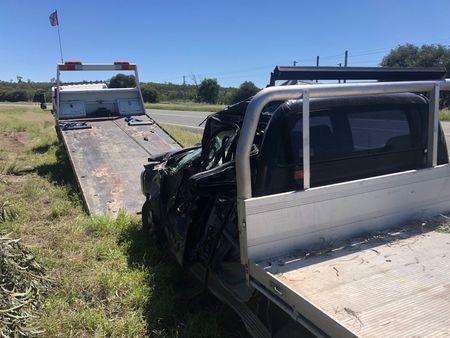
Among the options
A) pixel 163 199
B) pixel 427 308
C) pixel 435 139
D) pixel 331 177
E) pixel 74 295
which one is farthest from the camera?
pixel 163 199

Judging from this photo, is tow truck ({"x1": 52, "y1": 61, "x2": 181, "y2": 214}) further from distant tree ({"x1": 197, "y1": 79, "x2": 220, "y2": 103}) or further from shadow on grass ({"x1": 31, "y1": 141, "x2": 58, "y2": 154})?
distant tree ({"x1": 197, "y1": 79, "x2": 220, "y2": 103})

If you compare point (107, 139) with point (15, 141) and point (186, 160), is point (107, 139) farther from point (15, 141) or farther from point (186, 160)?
point (15, 141)

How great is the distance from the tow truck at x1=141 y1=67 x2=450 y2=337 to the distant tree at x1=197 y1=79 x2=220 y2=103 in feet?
188

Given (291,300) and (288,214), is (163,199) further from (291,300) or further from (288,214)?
(291,300)

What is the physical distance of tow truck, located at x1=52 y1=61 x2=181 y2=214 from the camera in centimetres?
681

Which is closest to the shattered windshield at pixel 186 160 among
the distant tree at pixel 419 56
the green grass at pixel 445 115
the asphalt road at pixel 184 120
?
the asphalt road at pixel 184 120

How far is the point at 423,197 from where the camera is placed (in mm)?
3186

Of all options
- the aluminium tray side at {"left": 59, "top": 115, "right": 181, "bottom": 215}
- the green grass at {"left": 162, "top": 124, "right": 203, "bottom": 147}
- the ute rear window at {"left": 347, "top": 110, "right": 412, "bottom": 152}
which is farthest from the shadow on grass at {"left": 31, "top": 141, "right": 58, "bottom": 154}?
the ute rear window at {"left": 347, "top": 110, "right": 412, "bottom": 152}

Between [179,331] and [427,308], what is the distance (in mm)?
2030

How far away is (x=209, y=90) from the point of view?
2394 inches

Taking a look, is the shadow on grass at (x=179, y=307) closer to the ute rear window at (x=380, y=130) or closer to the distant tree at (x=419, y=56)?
the ute rear window at (x=380, y=130)

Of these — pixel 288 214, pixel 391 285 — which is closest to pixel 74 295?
pixel 288 214

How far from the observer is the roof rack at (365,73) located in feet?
10.2

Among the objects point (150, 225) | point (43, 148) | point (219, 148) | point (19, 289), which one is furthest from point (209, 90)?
point (19, 289)
